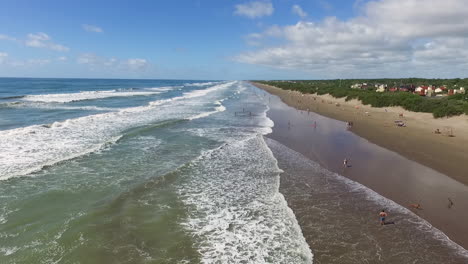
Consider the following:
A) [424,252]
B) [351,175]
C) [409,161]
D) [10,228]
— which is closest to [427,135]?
[409,161]

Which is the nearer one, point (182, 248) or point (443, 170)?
point (182, 248)

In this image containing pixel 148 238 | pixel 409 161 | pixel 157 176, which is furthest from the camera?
pixel 409 161

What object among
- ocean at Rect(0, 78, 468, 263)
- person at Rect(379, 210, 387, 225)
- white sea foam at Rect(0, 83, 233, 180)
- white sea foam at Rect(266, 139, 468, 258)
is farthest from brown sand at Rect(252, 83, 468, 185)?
white sea foam at Rect(0, 83, 233, 180)

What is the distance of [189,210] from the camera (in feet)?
38.6

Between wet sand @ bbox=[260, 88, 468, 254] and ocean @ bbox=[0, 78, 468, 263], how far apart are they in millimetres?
593

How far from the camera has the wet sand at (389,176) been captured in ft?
36.5

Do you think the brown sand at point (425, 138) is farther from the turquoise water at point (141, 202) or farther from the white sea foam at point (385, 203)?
the turquoise water at point (141, 202)

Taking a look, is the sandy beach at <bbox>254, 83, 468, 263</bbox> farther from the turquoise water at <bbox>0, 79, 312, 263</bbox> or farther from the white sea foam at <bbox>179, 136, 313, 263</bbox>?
the turquoise water at <bbox>0, 79, 312, 263</bbox>

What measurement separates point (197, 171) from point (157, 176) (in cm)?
220

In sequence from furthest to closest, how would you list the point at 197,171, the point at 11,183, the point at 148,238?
the point at 197,171 → the point at 11,183 → the point at 148,238

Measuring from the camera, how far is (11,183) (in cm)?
1367

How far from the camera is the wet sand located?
11125 millimetres

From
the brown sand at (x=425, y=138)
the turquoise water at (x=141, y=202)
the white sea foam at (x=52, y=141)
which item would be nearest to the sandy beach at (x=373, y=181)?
the brown sand at (x=425, y=138)

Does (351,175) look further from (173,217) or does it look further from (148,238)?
(148,238)
